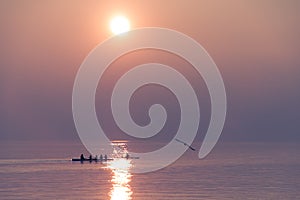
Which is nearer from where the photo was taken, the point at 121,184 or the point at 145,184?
the point at 145,184

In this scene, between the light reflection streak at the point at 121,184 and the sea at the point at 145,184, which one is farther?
the light reflection streak at the point at 121,184

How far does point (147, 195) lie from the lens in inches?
3125

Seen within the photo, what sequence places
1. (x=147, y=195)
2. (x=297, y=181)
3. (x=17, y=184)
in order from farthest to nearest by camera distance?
(x=297, y=181), (x=17, y=184), (x=147, y=195)

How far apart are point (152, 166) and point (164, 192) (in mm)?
54938

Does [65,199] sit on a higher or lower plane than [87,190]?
lower

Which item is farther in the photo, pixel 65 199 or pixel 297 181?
pixel 297 181

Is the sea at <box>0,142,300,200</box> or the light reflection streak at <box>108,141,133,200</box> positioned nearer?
the sea at <box>0,142,300,200</box>

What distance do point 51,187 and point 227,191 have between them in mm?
23420

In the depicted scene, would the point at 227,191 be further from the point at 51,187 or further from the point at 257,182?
the point at 51,187

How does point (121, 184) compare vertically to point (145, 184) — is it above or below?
above

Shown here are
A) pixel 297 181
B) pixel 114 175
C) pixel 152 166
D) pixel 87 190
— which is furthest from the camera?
pixel 152 166

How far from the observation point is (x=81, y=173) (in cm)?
11381

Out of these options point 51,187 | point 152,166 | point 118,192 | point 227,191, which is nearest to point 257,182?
point 227,191

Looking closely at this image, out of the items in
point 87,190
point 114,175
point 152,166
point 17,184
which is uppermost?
point 152,166
